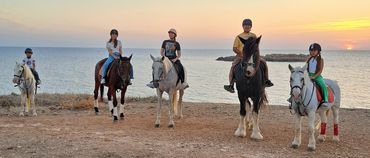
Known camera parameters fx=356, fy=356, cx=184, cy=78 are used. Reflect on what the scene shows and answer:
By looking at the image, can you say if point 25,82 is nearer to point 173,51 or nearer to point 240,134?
point 173,51

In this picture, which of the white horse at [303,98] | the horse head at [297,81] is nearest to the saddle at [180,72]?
the white horse at [303,98]

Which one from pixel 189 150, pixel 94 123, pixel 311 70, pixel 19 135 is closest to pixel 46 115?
pixel 94 123

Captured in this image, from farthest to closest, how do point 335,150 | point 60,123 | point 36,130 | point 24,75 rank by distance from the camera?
point 24,75 → point 60,123 → point 36,130 → point 335,150

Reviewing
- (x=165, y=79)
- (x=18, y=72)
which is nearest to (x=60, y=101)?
(x=18, y=72)

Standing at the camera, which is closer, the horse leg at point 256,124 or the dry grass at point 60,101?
the horse leg at point 256,124

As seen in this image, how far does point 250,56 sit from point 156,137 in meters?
2.96

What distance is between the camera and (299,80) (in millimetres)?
7117

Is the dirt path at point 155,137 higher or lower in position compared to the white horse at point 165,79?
lower

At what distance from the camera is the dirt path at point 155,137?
7.19m

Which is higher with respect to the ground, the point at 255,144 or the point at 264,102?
the point at 264,102

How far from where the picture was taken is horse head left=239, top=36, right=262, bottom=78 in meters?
7.95

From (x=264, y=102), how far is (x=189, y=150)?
3.07 m

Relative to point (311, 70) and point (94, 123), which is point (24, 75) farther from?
point (311, 70)

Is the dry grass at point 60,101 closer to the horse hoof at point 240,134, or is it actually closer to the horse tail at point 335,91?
the horse hoof at point 240,134
